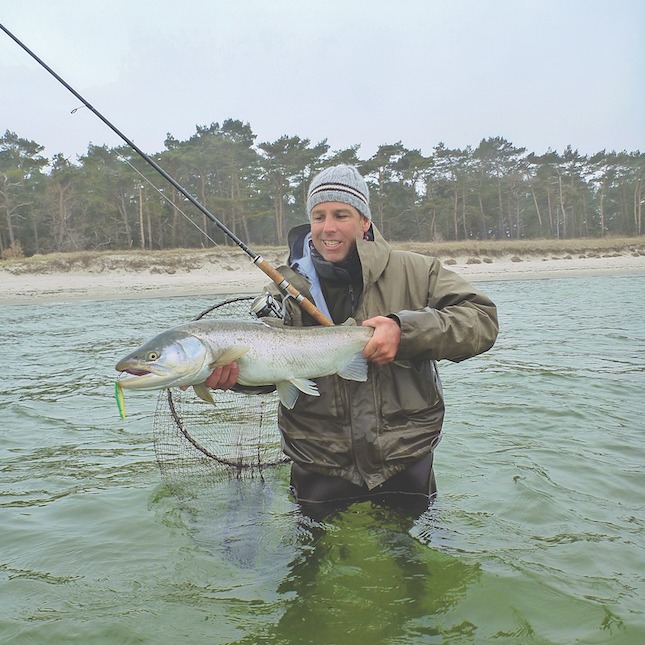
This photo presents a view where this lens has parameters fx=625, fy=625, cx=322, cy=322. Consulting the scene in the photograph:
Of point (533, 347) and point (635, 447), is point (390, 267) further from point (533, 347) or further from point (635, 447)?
point (533, 347)

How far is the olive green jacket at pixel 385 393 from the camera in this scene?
3.66 meters

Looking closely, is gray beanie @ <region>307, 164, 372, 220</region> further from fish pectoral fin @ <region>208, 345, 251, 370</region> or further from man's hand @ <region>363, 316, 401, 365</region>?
fish pectoral fin @ <region>208, 345, 251, 370</region>

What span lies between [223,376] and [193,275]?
1323 inches

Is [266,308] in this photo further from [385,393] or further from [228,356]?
[385,393]

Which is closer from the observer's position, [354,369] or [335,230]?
[354,369]

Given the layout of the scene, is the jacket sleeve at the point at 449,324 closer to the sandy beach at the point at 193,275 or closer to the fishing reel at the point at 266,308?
the fishing reel at the point at 266,308

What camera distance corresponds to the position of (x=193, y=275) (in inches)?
1423

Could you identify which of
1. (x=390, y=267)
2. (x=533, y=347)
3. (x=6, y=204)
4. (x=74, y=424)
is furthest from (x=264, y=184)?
(x=390, y=267)

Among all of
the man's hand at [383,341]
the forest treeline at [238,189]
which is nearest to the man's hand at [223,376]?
the man's hand at [383,341]

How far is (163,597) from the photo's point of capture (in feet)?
12.2

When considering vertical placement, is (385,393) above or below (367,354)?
below

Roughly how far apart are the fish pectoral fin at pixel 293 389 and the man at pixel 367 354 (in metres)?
0.21

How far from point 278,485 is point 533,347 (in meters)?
8.58

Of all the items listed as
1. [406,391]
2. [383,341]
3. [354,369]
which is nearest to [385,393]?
[406,391]
